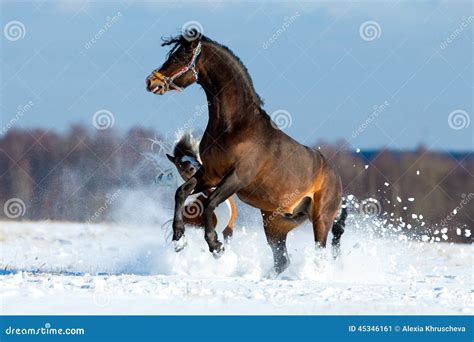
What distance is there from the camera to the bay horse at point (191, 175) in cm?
936

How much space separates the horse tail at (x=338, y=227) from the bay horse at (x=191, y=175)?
1290mm

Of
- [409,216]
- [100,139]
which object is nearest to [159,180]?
[409,216]

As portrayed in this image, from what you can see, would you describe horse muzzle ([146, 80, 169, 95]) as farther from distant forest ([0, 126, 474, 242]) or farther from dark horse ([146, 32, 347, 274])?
distant forest ([0, 126, 474, 242])

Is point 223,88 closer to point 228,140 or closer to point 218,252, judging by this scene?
point 228,140

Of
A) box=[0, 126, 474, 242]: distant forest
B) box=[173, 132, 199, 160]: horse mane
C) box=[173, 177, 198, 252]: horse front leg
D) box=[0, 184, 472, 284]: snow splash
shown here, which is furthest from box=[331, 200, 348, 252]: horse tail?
box=[0, 126, 474, 242]: distant forest

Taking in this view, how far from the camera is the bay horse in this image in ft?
30.7

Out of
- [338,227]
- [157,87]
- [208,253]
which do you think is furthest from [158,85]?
[338,227]

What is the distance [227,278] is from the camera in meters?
8.34

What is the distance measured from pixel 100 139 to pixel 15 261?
Answer: 8111mm

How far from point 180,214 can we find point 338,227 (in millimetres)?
2332

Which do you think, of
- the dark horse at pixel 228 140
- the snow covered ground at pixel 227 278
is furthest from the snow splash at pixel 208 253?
the dark horse at pixel 228 140

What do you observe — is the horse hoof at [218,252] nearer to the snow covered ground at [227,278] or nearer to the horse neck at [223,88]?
the snow covered ground at [227,278]

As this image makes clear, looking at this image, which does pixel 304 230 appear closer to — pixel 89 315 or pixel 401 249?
pixel 401 249

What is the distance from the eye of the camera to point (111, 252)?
12594 mm
